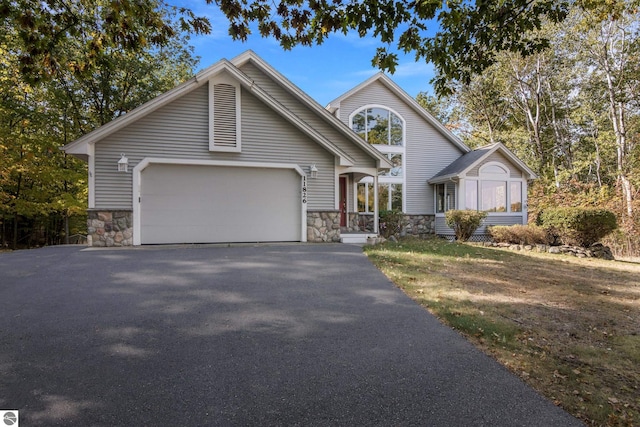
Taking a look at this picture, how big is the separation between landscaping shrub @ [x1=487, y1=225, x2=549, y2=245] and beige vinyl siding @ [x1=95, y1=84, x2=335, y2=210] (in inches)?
289

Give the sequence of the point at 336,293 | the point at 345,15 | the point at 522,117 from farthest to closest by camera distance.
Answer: the point at 522,117 < the point at 336,293 < the point at 345,15

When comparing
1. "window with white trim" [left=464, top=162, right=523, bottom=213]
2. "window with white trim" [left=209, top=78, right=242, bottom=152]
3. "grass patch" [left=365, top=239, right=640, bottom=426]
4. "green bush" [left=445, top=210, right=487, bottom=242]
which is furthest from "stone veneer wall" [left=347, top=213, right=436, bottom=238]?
"window with white trim" [left=209, top=78, right=242, bottom=152]

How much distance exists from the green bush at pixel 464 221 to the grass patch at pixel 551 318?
5112mm

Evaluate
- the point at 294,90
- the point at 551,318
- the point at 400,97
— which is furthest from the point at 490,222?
the point at 551,318

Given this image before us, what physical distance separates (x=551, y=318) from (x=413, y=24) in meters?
4.45

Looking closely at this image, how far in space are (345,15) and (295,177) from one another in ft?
21.3

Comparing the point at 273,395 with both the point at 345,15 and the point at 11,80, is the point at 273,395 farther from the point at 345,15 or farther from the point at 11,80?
the point at 11,80

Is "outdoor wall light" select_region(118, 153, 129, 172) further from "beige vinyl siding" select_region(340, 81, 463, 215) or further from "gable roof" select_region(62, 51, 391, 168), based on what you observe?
"beige vinyl siding" select_region(340, 81, 463, 215)

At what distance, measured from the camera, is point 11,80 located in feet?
48.3

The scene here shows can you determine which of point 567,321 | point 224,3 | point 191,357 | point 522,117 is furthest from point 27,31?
point 522,117

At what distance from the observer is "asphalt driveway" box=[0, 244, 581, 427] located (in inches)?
99.8

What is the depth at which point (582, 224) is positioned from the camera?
11.8 m

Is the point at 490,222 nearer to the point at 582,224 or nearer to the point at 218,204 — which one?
the point at 582,224

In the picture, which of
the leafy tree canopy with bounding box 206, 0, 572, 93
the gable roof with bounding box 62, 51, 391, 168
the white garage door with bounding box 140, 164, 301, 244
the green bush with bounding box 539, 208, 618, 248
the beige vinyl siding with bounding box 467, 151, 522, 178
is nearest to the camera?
the leafy tree canopy with bounding box 206, 0, 572, 93
